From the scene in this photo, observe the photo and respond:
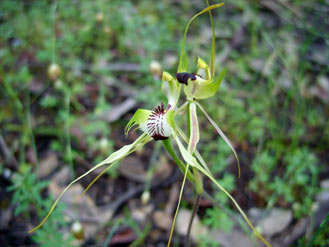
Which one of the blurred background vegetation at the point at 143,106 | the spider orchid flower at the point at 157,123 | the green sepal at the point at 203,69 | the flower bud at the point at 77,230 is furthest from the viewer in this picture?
the blurred background vegetation at the point at 143,106

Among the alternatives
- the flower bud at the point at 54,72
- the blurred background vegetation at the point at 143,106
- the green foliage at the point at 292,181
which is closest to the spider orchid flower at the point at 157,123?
the blurred background vegetation at the point at 143,106

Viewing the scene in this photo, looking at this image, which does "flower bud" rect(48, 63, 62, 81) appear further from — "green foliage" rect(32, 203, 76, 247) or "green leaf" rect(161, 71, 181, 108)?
"green leaf" rect(161, 71, 181, 108)

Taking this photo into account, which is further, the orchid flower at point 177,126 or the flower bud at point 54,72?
the flower bud at point 54,72

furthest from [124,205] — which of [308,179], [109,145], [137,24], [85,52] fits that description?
[137,24]

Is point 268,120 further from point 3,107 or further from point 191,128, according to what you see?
point 3,107

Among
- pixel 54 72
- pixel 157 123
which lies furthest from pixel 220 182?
pixel 54 72

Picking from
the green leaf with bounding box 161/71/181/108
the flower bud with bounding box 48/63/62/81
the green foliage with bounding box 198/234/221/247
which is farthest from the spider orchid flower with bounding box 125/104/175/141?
the flower bud with bounding box 48/63/62/81

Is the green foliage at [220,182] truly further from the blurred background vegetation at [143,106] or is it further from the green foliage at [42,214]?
the green foliage at [42,214]

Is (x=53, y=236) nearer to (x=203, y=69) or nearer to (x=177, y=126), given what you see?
(x=177, y=126)
